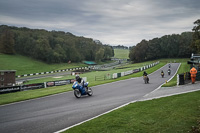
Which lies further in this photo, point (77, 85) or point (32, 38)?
point (32, 38)

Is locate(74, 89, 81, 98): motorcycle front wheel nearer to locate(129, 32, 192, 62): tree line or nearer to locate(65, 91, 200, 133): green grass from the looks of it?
locate(65, 91, 200, 133): green grass

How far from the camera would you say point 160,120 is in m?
8.09

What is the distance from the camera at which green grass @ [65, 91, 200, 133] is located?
7.17 meters

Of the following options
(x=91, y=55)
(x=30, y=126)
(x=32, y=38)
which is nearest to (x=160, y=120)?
(x=30, y=126)

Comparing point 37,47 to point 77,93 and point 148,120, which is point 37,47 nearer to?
point 77,93

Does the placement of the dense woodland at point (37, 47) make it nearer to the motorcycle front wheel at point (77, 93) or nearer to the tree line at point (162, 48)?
the tree line at point (162, 48)

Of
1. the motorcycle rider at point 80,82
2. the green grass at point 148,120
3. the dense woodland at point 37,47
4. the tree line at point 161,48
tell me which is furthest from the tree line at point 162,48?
the green grass at point 148,120

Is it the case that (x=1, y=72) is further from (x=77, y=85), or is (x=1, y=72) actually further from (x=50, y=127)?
(x=50, y=127)

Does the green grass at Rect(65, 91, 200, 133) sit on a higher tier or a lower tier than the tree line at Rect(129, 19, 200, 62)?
lower

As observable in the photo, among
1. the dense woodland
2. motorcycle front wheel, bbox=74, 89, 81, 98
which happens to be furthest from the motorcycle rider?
the dense woodland

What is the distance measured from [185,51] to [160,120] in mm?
113908

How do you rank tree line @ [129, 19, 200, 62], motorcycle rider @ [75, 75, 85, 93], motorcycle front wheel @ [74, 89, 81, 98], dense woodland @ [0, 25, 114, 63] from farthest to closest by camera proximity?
1. tree line @ [129, 19, 200, 62]
2. dense woodland @ [0, 25, 114, 63]
3. motorcycle front wheel @ [74, 89, 81, 98]
4. motorcycle rider @ [75, 75, 85, 93]

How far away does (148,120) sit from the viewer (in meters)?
8.20

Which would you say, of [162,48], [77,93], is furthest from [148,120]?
[162,48]
